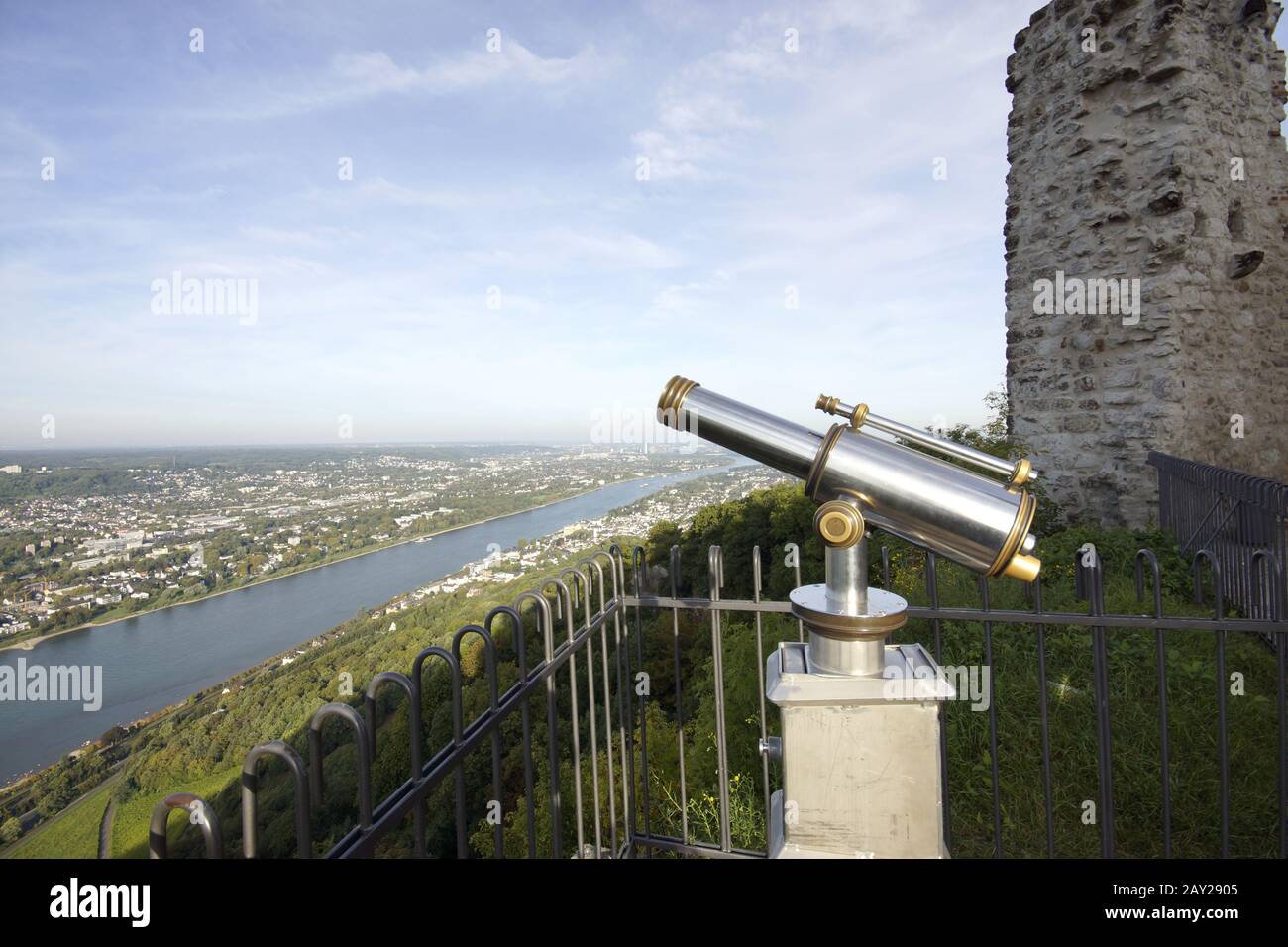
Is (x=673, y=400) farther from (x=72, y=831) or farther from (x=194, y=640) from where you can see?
(x=194, y=640)

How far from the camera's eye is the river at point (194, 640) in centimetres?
609

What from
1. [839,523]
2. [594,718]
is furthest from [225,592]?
[839,523]

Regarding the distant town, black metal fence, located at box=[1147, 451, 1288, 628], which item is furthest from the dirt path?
black metal fence, located at box=[1147, 451, 1288, 628]

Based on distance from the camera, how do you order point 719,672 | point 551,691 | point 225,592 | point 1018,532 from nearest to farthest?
point 1018,532
point 551,691
point 719,672
point 225,592

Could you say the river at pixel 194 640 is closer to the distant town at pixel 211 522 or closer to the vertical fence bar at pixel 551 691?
the distant town at pixel 211 522

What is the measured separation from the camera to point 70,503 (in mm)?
8461

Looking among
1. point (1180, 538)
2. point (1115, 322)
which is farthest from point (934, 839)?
point (1115, 322)

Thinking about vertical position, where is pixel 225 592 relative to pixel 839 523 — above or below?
below

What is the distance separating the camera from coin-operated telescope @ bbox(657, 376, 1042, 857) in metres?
1.50

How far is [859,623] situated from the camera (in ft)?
5.07

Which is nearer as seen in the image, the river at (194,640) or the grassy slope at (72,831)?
the grassy slope at (72,831)

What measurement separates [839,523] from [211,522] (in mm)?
9800

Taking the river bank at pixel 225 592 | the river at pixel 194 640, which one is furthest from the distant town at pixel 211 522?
the river at pixel 194 640
